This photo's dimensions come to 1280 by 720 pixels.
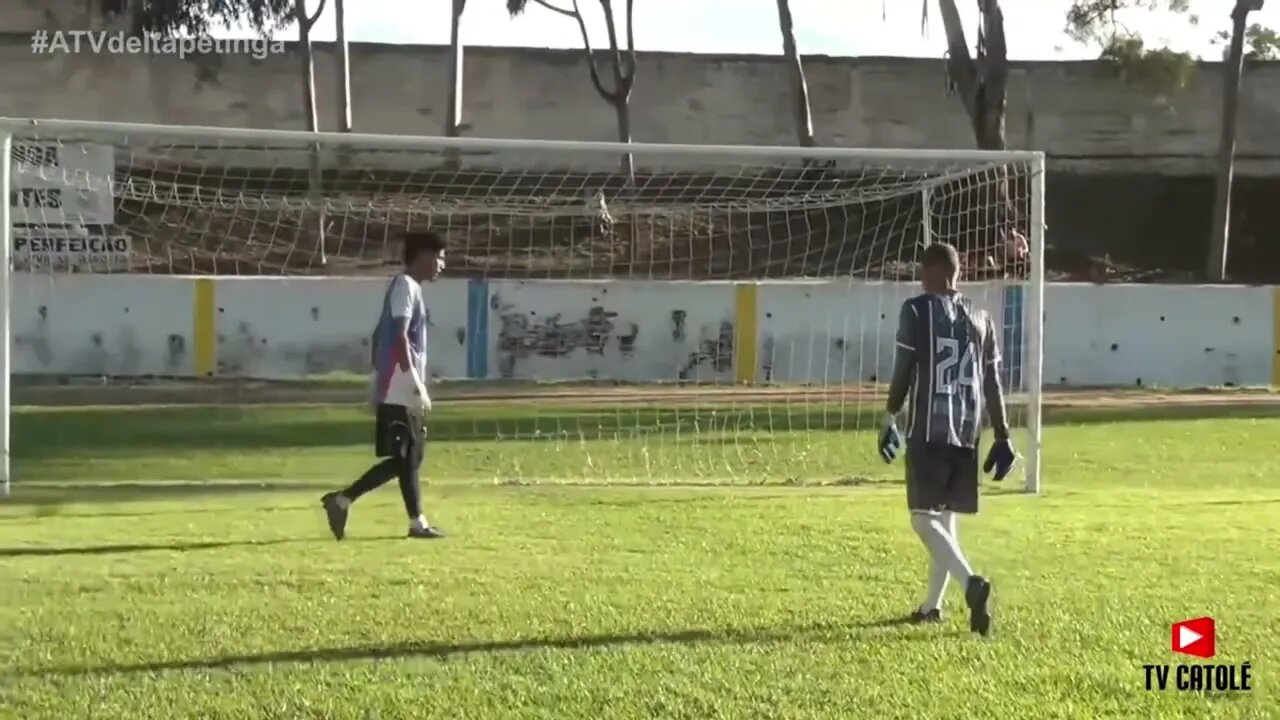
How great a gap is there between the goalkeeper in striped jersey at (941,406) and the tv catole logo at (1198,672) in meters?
0.72

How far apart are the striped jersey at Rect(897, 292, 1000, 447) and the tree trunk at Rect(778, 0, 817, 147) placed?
984 inches

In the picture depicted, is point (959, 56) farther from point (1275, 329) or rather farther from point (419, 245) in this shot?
point (419, 245)

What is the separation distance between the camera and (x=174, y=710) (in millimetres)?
4410

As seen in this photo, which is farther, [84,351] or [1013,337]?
[84,351]

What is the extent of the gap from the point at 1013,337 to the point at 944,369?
33.0ft

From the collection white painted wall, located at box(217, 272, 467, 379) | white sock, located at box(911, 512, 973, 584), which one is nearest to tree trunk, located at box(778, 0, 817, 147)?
white painted wall, located at box(217, 272, 467, 379)

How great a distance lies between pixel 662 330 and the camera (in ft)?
65.3

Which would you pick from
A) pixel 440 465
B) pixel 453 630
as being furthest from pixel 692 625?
pixel 440 465

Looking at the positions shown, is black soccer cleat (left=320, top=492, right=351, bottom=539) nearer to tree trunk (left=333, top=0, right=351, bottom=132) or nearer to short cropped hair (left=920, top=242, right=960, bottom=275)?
short cropped hair (left=920, top=242, right=960, bottom=275)

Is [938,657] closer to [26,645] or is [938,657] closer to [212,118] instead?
[26,645]

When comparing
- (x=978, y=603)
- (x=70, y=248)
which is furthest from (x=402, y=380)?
(x=70, y=248)

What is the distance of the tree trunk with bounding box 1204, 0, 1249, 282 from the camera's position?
90.6 feet

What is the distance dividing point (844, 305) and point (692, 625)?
47.8 ft

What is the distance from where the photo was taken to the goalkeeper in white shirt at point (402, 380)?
7.16 meters
